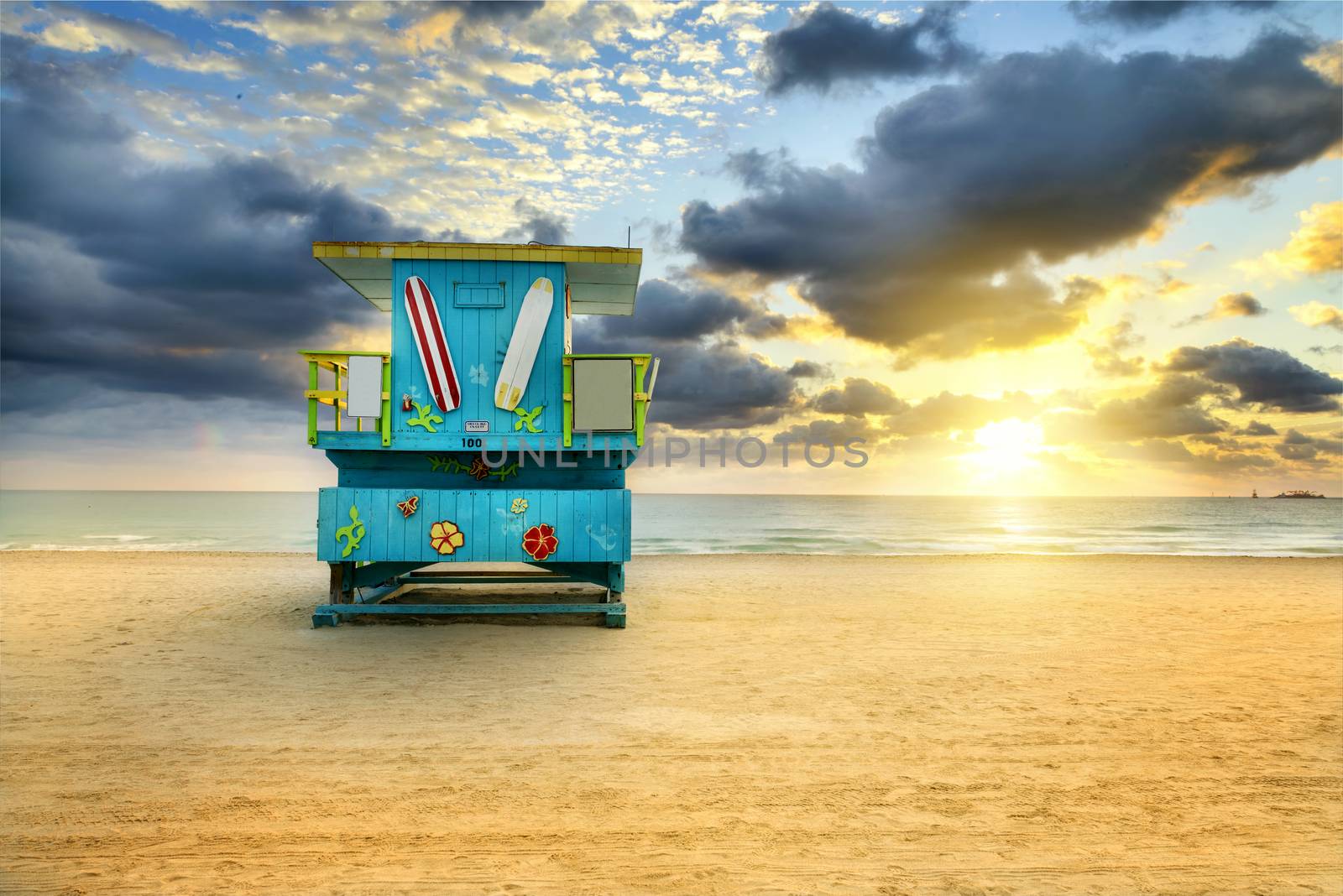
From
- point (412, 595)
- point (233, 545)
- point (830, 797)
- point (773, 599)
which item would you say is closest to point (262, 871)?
point (830, 797)

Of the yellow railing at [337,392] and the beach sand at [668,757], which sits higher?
the yellow railing at [337,392]

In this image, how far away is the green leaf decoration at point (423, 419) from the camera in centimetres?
1008

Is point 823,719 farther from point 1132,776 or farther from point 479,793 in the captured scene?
point 479,793

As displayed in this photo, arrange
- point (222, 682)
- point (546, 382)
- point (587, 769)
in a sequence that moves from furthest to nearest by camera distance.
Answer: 1. point (546, 382)
2. point (222, 682)
3. point (587, 769)

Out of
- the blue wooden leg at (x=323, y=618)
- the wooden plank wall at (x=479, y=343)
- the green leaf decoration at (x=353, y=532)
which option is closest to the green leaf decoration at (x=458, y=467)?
the wooden plank wall at (x=479, y=343)

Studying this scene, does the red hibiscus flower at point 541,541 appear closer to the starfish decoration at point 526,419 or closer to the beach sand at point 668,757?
the beach sand at point 668,757

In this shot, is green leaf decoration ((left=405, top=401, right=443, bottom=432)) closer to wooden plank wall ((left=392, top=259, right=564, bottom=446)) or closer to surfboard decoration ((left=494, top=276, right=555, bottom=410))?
wooden plank wall ((left=392, top=259, right=564, bottom=446))

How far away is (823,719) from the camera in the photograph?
21.3 ft

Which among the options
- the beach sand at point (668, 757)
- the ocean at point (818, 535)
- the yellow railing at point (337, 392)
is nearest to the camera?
the beach sand at point (668, 757)

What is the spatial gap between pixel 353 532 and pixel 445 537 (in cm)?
127

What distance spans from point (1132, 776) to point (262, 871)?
569 centimetres

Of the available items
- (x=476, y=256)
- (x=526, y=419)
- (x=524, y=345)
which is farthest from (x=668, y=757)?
(x=476, y=256)

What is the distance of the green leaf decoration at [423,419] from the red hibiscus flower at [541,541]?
1.92 m

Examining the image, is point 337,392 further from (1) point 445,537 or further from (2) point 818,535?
(2) point 818,535
